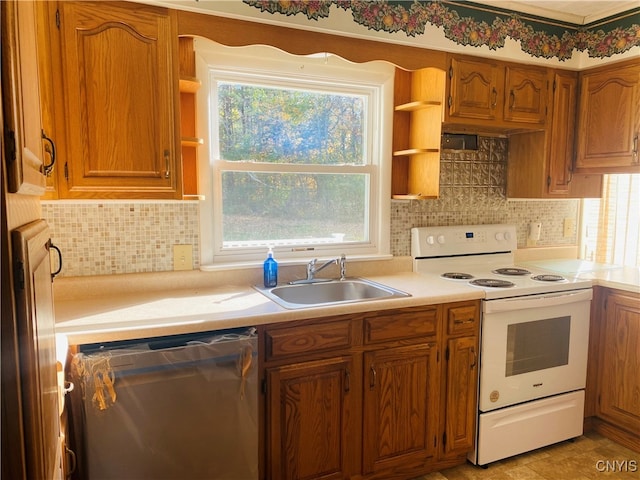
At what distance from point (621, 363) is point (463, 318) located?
A: 105 cm

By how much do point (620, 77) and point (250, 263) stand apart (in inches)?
93.5

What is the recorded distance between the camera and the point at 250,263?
92.2 inches

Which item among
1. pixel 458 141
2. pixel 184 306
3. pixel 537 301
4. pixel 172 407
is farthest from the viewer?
pixel 458 141

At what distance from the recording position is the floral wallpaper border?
2.15m

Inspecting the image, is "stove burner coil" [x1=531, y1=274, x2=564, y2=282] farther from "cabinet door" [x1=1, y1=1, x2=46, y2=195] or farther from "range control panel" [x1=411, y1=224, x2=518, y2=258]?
"cabinet door" [x1=1, y1=1, x2=46, y2=195]

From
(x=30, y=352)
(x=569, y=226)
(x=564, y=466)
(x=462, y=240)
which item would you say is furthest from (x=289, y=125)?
(x=564, y=466)

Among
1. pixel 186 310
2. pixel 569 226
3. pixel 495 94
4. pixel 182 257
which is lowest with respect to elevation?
pixel 186 310

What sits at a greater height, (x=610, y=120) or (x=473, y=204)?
(x=610, y=120)

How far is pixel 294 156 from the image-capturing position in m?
2.47

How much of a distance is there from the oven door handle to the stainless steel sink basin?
484mm

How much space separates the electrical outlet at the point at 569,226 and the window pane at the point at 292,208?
157 cm

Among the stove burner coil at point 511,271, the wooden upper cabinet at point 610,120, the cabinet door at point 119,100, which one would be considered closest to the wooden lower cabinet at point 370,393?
the stove burner coil at point 511,271

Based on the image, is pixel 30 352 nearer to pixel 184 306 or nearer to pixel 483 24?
pixel 184 306

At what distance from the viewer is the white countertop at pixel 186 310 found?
158cm
